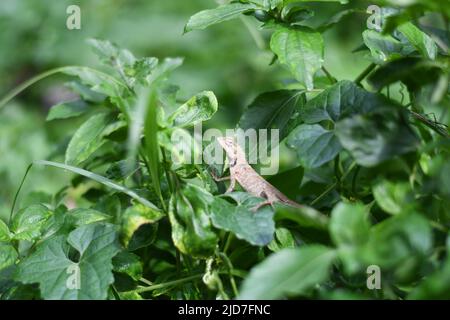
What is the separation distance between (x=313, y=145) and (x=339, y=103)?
0.30 feet

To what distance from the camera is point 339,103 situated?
2.61ft

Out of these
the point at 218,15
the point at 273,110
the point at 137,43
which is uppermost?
the point at 218,15

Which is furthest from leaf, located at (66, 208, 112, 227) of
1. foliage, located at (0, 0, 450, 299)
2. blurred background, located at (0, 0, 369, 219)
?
blurred background, located at (0, 0, 369, 219)

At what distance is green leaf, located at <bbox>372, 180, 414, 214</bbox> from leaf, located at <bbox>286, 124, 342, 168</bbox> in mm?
72

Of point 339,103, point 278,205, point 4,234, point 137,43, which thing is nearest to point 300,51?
point 339,103

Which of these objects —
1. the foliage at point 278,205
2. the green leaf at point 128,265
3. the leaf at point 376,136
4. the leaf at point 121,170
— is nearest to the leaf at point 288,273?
the foliage at point 278,205

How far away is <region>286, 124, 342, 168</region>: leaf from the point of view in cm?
71

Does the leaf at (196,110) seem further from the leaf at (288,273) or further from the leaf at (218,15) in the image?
the leaf at (288,273)

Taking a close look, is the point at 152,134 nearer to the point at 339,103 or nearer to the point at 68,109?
the point at 339,103

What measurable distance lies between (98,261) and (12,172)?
113cm

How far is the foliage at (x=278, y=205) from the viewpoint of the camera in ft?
1.91

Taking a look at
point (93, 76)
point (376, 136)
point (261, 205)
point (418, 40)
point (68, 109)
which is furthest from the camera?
point (68, 109)

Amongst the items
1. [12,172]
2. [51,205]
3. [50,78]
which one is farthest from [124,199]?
[50,78]

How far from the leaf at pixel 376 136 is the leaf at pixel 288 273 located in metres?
0.12
